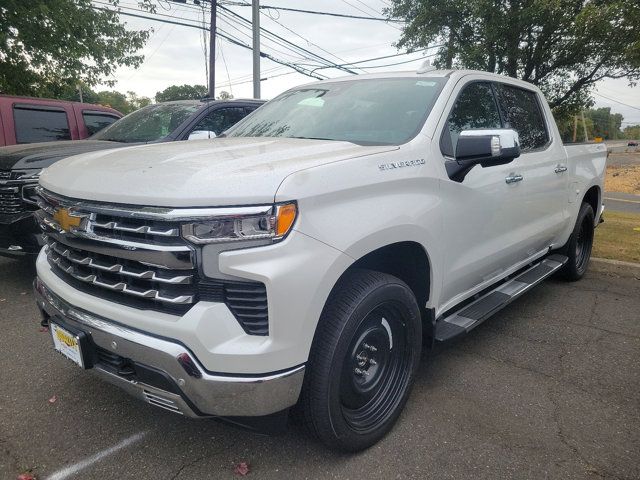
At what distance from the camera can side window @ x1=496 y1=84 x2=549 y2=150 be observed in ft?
12.3

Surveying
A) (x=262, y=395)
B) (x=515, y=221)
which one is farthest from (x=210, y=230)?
(x=515, y=221)

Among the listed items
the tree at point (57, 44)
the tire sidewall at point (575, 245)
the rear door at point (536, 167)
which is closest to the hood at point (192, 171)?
the rear door at point (536, 167)

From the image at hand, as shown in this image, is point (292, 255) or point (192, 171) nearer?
point (292, 255)

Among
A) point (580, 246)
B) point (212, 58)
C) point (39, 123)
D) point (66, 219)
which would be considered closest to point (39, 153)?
point (39, 123)

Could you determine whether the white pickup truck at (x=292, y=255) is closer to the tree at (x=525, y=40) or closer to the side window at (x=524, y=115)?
the side window at (x=524, y=115)

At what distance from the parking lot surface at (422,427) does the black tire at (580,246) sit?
1.41 m

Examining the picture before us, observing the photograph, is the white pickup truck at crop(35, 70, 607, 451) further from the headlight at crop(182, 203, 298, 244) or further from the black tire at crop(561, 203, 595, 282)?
the black tire at crop(561, 203, 595, 282)

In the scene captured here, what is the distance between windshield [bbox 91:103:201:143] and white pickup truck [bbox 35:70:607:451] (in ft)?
9.00

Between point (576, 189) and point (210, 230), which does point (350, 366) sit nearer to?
point (210, 230)

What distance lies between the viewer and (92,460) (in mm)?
2297

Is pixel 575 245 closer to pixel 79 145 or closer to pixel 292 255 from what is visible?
pixel 292 255

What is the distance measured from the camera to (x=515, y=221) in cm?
352

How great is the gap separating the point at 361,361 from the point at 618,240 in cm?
616

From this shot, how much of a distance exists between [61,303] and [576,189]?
4.40 m
